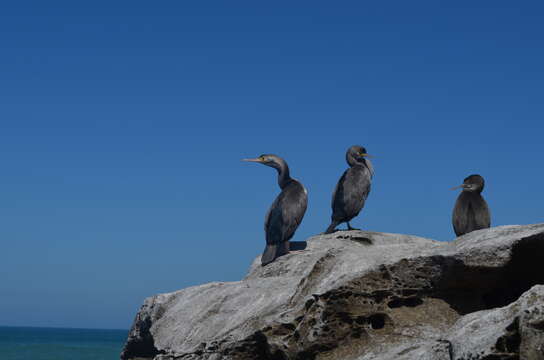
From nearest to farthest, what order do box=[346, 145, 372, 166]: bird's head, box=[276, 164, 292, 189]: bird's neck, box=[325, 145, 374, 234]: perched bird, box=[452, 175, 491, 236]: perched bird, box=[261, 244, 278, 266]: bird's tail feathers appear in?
box=[452, 175, 491, 236]: perched bird
box=[261, 244, 278, 266]: bird's tail feathers
box=[276, 164, 292, 189]: bird's neck
box=[325, 145, 374, 234]: perched bird
box=[346, 145, 372, 166]: bird's head

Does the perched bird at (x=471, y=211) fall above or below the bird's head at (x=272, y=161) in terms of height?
below

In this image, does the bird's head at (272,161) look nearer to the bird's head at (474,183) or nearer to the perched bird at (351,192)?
the perched bird at (351,192)

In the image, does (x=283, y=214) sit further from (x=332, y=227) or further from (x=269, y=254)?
(x=332, y=227)

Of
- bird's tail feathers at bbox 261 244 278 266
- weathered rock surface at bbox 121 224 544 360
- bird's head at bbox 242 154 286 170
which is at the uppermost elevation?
bird's head at bbox 242 154 286 170

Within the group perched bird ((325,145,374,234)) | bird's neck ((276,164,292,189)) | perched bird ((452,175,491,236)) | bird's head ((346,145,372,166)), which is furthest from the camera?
bird's head ((346,145,372,166))

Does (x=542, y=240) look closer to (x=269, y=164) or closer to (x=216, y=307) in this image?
(x=216, y=307)

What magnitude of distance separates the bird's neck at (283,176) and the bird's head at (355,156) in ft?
6.40

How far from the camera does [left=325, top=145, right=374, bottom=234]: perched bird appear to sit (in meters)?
15.7

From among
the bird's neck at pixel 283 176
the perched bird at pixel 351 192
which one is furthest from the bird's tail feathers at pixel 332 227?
the bird's neck at pixel 283 176

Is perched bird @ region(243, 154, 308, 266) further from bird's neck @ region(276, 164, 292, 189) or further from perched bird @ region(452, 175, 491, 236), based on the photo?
perched bird @ region(452, 175, 491, 236)

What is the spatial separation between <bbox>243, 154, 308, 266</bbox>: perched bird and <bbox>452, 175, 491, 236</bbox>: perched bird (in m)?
3.18

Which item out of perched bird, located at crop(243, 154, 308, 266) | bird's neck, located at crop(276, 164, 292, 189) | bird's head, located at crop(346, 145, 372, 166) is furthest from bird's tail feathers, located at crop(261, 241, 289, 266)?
bird's head, located at crop(346, 145, 372, 166)

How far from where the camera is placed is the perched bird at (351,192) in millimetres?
15672

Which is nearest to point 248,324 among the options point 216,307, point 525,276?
point 216,307
